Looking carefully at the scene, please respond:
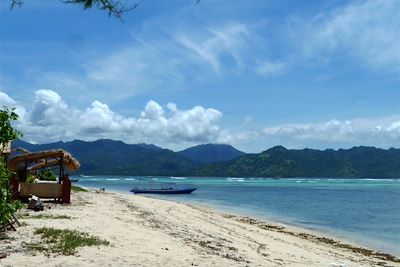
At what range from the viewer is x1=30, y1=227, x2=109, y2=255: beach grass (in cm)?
1093

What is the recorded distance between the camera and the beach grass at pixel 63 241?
1093 centimetres

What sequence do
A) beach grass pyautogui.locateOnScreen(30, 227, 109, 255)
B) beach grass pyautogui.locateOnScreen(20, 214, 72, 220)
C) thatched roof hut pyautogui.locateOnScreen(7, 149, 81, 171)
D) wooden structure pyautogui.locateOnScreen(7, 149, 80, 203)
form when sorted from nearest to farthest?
beach grass pyautogui.locateOnScreen(30, 227, 109, 255) < beach grass pyautogui.locateOnScreen(20, 214, 72, 220) < wooden structure pyautogui.locateOnScreen(7, 149, 80, 203) < thatched roof hut pyautogui.locateOnScreen(7, 149, 81, 171)

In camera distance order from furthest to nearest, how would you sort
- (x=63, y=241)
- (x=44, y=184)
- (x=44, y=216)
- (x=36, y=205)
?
(x=44, y=184) < (x=36, y=205) < (x=44, y=216) < (x=63, y=241)

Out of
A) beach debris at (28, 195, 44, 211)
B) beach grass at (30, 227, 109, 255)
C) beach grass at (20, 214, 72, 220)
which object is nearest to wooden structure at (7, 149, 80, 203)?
beach debris at (28, 195, 44, 211)

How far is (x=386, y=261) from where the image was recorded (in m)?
19.7

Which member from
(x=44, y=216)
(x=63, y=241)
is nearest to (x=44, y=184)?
(x=44, y=216)

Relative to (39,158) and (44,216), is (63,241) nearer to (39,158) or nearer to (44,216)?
(44,216)

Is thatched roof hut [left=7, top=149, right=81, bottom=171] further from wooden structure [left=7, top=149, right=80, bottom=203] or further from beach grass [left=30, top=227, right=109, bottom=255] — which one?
beach grass [left=30, top=227, right=109, bottom=255]

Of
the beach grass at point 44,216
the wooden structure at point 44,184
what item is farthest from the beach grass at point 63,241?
the wooden structure at point 44,184

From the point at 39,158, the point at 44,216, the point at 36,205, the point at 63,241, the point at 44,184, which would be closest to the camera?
the point at 63,241

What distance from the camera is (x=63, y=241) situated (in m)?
11.8

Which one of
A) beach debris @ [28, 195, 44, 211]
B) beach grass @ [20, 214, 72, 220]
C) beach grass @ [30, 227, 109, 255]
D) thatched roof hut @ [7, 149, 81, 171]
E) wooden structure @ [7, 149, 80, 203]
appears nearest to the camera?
beach grass @ [30, 227, 109, 255]

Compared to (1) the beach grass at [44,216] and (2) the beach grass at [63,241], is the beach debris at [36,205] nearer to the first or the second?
(1) the beach grass at [44,216]

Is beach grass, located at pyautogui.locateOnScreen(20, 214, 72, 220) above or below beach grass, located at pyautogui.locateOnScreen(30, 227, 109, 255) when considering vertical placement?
above
